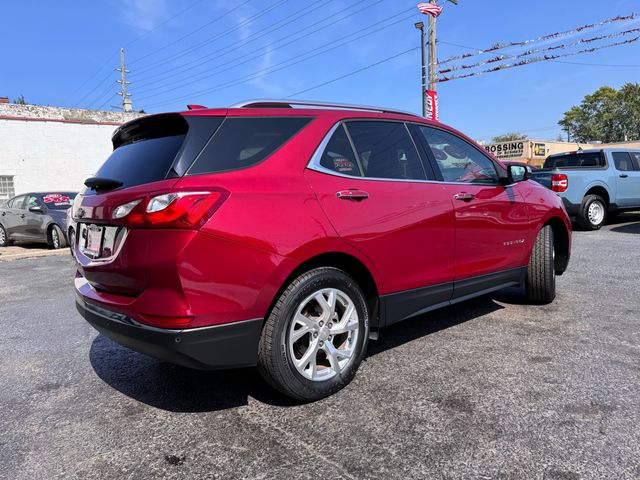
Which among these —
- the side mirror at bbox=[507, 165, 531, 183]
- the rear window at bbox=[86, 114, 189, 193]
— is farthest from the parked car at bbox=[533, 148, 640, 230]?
the rear window at bbox=[86, 114, 189, 193]

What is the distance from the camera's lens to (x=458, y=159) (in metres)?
3.87

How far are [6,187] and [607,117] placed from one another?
72016 mm

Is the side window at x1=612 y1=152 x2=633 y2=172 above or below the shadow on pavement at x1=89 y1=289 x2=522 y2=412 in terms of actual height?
above

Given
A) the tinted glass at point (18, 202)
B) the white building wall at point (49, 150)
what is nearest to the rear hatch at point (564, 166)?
the tinted glass at point (18, 202)

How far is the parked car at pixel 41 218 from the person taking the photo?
436 inches

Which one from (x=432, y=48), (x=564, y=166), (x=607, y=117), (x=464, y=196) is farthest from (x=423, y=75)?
(x=607, y=117)

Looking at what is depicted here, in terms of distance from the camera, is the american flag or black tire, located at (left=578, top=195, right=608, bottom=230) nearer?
black tire, located at (left=578, top=195, right=608, bottom=230)

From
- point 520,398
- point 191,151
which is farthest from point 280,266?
point 520,398

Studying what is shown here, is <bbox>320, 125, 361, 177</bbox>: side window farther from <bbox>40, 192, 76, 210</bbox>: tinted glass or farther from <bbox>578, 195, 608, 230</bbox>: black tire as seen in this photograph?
<bbox>40, 192, 76, 210</bbox>: tinted glass

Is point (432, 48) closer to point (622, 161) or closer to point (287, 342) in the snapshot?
point (622, 161)

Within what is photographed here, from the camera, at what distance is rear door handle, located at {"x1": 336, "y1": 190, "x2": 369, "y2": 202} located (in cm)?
281

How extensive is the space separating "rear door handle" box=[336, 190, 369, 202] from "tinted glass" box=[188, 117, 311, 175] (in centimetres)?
45

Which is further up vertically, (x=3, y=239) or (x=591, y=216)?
(x=3, y=239)

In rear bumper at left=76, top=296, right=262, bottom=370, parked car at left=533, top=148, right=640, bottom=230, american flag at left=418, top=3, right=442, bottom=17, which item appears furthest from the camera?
american flag at left=418, top=3, right=442, bottom=17
